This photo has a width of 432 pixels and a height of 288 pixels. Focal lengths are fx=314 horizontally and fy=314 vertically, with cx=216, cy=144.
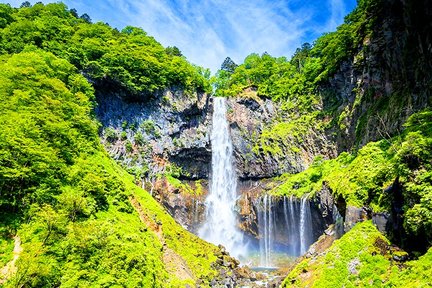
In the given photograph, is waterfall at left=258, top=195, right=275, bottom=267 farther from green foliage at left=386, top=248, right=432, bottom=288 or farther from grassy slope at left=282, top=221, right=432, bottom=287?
green foliage at left=386, top=248, right=432, bottom=288

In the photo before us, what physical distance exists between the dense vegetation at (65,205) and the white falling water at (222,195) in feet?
48.6

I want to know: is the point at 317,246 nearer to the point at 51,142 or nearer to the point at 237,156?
the point at 51,142

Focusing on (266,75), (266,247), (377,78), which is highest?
(266,75)

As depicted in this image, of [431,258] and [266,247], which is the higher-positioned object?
[431,258]

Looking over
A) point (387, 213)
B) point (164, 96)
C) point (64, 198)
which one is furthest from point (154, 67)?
point (387, 213)

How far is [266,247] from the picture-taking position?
136ft

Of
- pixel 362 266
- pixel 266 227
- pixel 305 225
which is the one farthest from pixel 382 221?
pixel 266 227

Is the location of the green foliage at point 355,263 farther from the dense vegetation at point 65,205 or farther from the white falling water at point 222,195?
the white falling water at point 222,195

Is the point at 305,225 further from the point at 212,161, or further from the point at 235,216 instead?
the point at 212,161

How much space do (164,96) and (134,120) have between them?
5718 mm

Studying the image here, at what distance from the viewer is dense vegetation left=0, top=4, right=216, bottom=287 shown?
14148mm

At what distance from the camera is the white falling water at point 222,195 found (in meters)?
44.1

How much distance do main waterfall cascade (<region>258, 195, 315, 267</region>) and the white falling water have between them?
3.86 meters

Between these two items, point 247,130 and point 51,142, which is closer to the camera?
point 51,142
